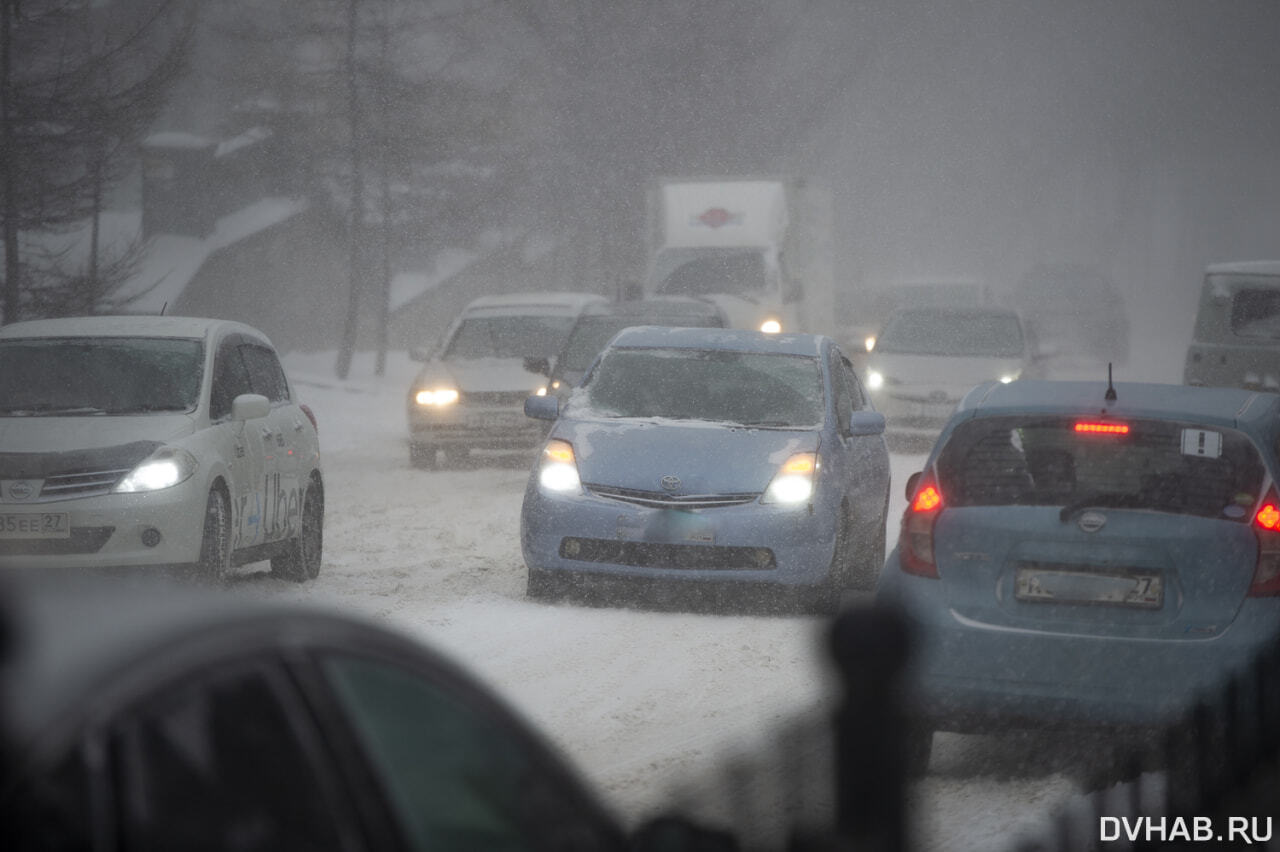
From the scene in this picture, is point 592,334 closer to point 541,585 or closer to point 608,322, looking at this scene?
point 608,322

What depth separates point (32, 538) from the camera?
963 cm

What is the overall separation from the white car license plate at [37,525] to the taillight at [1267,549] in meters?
6.20

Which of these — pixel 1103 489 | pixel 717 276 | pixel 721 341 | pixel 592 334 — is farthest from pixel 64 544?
pixel 717 276

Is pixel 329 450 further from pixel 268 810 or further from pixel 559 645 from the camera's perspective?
pixel 268 810

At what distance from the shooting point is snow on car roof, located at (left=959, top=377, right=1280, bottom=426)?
689cm

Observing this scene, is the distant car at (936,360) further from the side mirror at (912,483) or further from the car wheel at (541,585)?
the side mirror at (912,483)

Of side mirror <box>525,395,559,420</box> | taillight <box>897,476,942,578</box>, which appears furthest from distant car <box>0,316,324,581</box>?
taillight <box>897,476,942,578</box>

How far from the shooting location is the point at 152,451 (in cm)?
998

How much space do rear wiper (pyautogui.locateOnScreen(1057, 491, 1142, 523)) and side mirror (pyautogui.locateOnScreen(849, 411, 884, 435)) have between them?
4645mm

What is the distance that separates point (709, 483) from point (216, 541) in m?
2.87

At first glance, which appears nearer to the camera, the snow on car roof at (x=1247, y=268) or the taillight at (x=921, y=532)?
the taillight at (x=921, y=532)

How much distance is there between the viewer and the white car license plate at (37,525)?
963 cm

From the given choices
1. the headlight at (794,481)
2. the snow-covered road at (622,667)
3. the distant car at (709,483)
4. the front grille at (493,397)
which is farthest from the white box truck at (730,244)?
the headlight at (794,481)

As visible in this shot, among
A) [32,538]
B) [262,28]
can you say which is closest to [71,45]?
[32,538]
